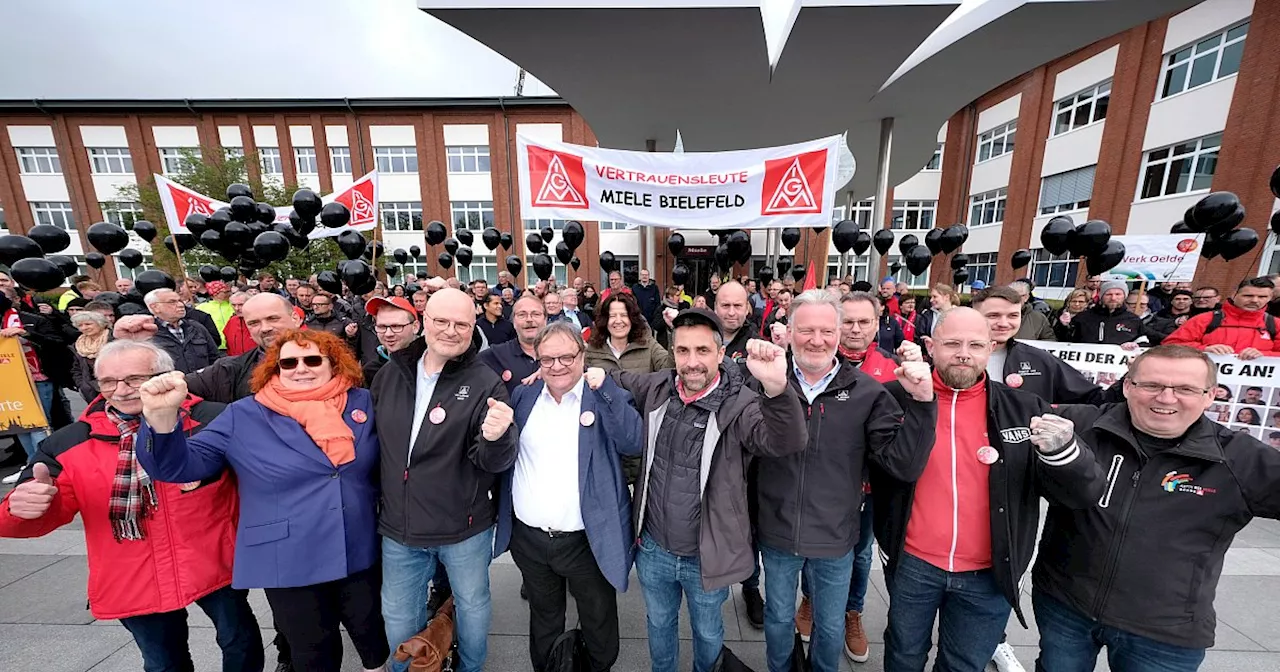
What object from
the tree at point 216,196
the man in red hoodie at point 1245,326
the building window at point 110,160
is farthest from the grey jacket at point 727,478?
the building window at point 110,160

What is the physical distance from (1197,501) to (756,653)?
7.46 feet

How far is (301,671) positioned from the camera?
2203 mm

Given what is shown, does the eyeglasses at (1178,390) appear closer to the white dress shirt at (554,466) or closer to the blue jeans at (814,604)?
the blue jeans at (814,604)

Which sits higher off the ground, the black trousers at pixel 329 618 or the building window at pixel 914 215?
the building window at pixel 914 215

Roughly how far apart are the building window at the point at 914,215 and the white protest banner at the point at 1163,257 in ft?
50.9

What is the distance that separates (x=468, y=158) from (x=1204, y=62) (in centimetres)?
2920

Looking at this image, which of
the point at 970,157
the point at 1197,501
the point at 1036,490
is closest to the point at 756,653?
the point at 1036,490

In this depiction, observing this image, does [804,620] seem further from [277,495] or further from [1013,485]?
[277,495]

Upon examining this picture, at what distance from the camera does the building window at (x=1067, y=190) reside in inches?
667

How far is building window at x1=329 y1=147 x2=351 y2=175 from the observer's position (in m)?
22.8

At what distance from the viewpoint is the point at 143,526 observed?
196 centimetres

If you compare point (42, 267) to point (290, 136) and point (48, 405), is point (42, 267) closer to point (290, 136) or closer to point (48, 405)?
point (48, 405)

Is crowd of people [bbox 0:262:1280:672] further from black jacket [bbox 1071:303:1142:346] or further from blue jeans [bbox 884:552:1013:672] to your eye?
black jacket [bbox 1071:303:1142:346]

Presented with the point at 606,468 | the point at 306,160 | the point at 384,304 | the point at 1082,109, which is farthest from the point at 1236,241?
the point at 306,160
